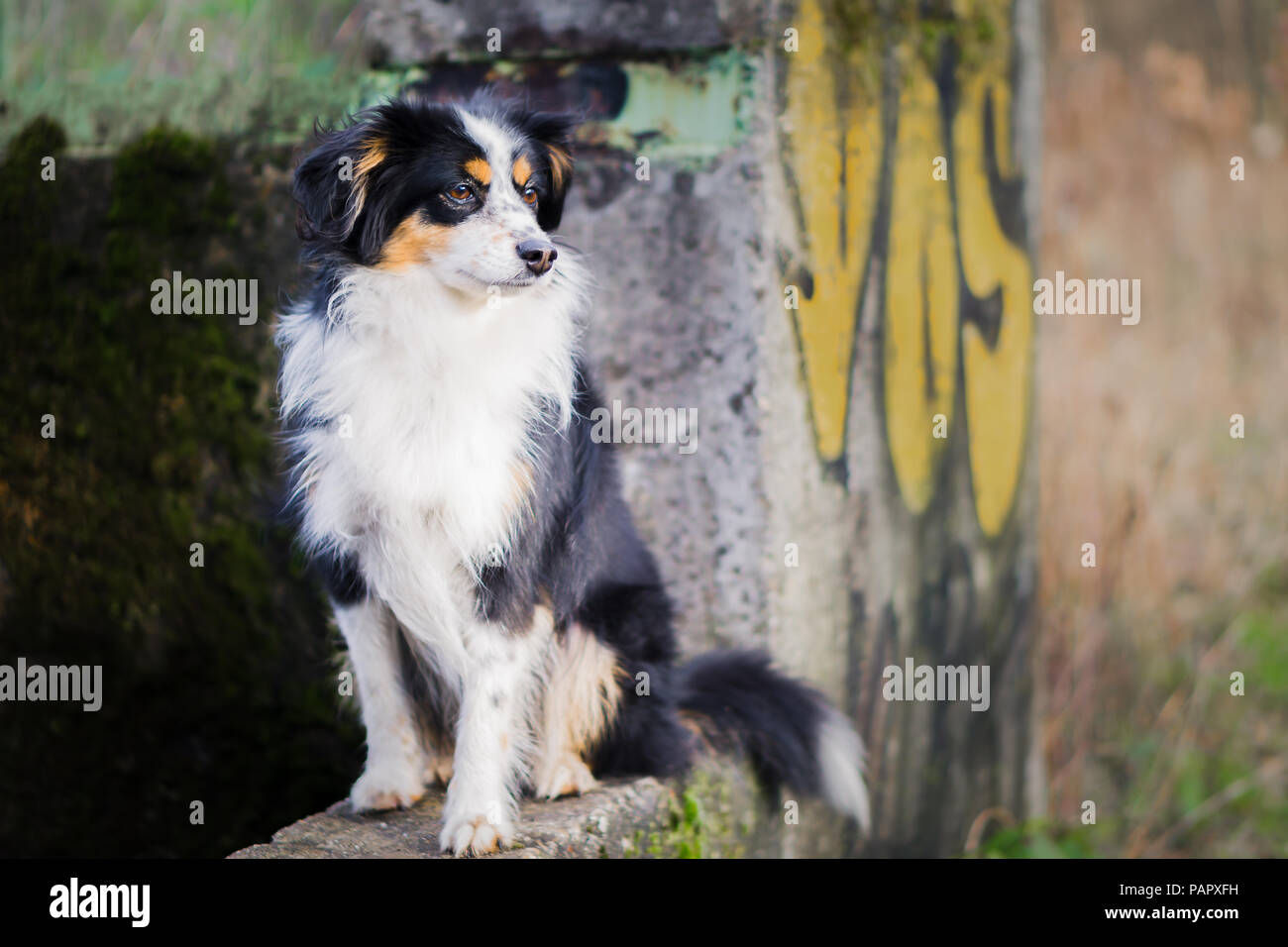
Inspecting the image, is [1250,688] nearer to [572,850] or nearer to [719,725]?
[719,725]

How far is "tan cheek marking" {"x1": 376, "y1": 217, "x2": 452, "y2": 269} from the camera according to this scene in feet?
8.42

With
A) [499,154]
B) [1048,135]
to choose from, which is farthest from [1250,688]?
[499,154]

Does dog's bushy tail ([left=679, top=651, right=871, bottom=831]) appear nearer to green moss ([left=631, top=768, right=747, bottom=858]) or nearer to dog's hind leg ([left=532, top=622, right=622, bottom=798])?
green moss ([left=631, top=768, right=747, bottom=858])

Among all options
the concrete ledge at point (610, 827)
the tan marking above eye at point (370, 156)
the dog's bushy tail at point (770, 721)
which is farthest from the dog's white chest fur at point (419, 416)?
the dog's bushy tail at point (770, 721)

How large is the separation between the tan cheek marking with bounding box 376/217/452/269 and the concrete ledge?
1.30 m

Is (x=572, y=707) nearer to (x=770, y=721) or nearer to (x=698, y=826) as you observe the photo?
(x=698, y=826)

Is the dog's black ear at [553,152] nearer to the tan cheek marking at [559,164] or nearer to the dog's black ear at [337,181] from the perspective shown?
the tan cheek marking at [559,164]

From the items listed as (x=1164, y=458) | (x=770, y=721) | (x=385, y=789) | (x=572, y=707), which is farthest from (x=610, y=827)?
(x=1164, y=458)

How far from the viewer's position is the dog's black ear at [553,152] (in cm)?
281

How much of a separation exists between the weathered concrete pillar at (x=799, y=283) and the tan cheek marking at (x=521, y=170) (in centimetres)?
92

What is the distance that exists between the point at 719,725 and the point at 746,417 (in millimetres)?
928

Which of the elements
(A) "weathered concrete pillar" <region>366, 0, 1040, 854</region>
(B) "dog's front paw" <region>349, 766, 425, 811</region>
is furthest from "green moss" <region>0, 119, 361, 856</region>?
(B) "dog's front paw" <region>349, 766, 425, 811</region>

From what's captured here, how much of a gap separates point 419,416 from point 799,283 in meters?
1.55

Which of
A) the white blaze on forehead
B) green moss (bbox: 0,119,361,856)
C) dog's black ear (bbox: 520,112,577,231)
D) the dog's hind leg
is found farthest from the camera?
green moss (bbox: 0,119,361,856)
